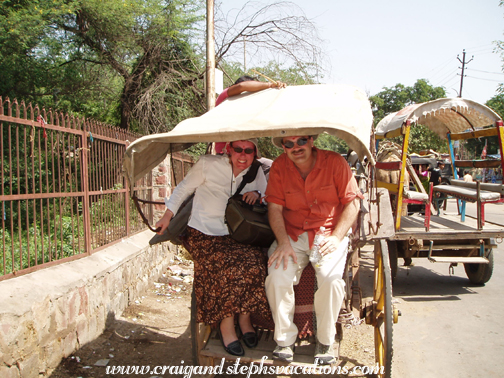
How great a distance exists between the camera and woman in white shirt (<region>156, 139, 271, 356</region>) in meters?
3.20

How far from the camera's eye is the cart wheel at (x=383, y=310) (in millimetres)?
3271

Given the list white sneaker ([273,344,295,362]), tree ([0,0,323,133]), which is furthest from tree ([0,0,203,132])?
white sneaker ([273,344,295,362])

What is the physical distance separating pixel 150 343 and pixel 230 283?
72.4 inches

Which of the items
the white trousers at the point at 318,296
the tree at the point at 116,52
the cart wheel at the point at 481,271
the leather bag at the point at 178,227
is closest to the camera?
the white trousers at the point at 318,296

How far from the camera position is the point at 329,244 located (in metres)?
3.10

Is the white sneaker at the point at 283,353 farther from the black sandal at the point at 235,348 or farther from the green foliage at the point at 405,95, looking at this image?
the green foliage at the point at 405,95

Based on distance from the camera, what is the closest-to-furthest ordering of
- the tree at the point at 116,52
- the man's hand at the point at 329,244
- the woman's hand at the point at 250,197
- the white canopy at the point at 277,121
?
the white canopy at the point at 277,121 < the man's hand at the point at 329,244 < the woman's hand at the point at 250,197 < the tree at the point at 116,52

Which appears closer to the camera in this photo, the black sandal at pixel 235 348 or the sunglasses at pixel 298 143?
the black sandal at pixel 235 348

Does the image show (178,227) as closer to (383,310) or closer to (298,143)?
(298,143)

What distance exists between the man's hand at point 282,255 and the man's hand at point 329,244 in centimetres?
22

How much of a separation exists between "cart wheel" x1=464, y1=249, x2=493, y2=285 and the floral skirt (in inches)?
176

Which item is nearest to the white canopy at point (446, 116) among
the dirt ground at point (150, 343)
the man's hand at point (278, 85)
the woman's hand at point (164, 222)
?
the man's hand at point (278, 85)

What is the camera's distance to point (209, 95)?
813 cm

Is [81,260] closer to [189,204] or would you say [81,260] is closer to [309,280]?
[189,204]
